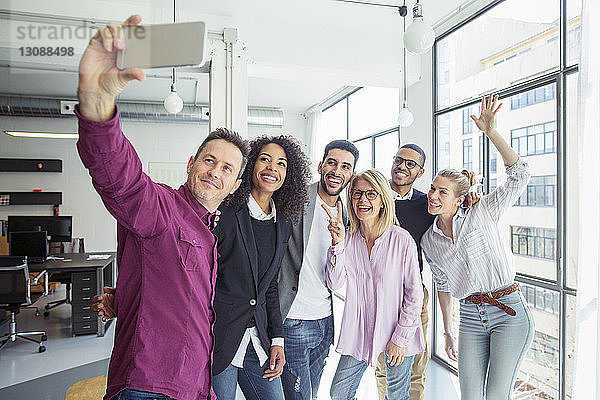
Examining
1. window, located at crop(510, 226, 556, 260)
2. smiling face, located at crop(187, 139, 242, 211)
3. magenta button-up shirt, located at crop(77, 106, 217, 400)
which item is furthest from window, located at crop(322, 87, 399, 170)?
magenta button-up shirt, located at crop(77, 106, 217, 400)

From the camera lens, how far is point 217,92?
386 cm

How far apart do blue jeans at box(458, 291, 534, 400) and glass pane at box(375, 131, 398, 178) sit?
335 cm

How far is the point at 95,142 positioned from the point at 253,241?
106 cm

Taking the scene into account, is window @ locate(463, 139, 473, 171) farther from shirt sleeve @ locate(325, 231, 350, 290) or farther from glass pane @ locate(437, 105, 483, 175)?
shirt sleeve @ locate(325, 231, 350, 290)

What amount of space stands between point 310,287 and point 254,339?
0.38m

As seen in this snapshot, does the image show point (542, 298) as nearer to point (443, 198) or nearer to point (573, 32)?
point (443, 198)

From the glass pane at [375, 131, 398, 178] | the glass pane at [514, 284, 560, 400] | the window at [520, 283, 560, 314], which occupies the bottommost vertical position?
the glass pane at [514, 284, 560, 400]

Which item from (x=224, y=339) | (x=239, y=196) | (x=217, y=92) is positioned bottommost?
(x=224, y=339)

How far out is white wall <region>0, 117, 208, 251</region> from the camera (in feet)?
17.8

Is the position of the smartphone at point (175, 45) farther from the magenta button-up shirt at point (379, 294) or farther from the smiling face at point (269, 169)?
the magenta button-up shirt at point (379, 294)

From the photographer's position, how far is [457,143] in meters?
3.95

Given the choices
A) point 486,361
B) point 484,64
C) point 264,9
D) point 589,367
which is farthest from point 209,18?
point 589,367

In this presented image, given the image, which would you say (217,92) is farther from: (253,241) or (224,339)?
(224,339)

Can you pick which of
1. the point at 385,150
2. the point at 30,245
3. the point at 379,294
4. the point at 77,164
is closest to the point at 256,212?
the point at 379,294
